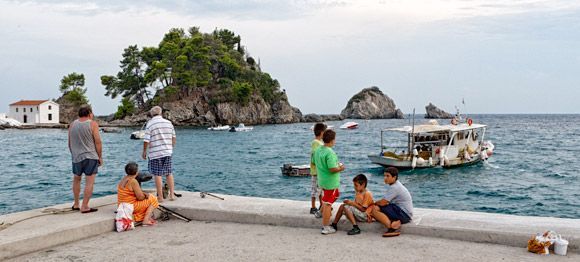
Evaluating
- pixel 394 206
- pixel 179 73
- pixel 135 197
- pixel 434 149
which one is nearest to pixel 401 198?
pixel 394 206

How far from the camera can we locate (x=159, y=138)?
922 cm

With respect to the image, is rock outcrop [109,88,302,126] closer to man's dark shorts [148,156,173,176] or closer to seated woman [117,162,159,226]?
man's dark shorts [148,156,173,176]

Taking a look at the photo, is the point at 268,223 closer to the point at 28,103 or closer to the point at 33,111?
the point at 33,111

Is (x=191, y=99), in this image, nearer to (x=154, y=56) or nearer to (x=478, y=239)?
(x=154, y=56)

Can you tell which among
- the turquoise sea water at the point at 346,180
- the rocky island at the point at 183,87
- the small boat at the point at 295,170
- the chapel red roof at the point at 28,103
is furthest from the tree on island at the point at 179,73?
the small boat at the point at 295,170

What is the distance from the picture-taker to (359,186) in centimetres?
770

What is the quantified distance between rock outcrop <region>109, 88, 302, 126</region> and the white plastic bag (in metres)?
108

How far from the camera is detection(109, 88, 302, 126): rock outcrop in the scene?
116312 mm

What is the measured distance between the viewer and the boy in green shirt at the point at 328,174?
7.65 metres

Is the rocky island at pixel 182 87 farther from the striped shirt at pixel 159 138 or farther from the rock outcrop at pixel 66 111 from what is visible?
the striped shirt at pixel 159 138

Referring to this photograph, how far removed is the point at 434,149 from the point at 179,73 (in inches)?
3664

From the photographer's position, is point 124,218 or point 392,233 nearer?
point 392,233

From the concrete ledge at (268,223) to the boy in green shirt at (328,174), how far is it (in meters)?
0.33

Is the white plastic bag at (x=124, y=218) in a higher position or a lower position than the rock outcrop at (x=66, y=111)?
lower
